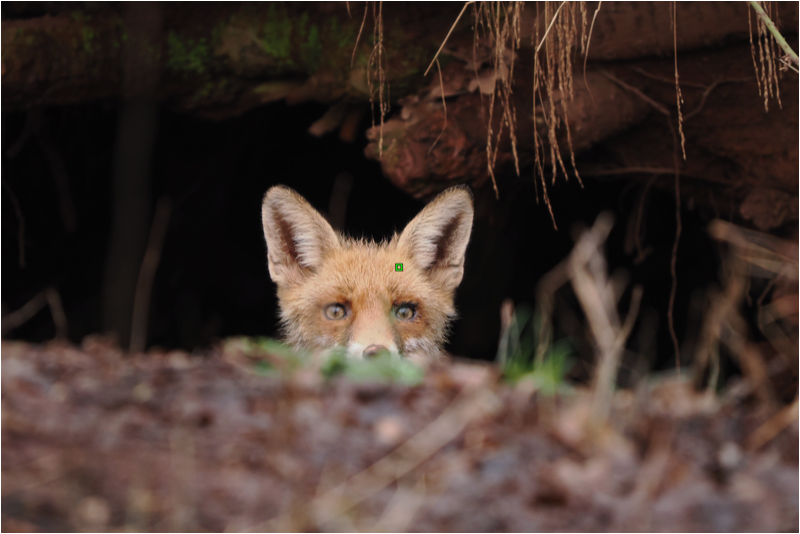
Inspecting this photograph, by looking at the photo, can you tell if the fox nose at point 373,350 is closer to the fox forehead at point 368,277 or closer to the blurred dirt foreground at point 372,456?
the fox forehead at point 368,277

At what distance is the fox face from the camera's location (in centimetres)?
336

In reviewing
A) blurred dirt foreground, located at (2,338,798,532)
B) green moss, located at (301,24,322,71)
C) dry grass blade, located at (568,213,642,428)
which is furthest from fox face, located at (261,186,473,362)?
green moss, located at (301,24,322,71)

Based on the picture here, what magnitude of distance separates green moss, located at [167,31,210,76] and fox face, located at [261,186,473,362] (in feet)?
5.88

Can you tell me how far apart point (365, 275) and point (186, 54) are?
237 centimetres

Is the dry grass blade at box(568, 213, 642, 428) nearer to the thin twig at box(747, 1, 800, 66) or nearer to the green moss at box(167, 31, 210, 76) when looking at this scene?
the thin twig at box(747, 1, 800, 66)

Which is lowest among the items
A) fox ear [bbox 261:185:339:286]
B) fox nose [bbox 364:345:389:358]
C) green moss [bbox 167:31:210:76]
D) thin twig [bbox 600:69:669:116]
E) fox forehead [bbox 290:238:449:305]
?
fox nose [bbox 364:345:389:358]

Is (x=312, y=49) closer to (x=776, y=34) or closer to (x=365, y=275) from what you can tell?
(x=365, y=275)

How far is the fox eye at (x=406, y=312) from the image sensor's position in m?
3.43

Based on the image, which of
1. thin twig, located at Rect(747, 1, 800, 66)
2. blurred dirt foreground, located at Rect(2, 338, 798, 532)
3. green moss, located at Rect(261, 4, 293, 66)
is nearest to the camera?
blurred dirt foreground, located at Rect(2, 338, 798, 532)

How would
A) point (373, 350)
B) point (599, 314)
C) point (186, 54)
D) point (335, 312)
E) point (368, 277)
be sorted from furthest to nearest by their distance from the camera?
point (186, 54), point (368, 277), point (335, 312), point (373, 350), point (599, 314)

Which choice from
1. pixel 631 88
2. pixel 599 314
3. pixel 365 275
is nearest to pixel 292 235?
pixel 365 275

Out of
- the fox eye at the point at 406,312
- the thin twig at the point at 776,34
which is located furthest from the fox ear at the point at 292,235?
the thin twig at the point at 776,34

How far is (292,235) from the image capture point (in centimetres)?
367

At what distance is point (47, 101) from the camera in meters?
4.41
